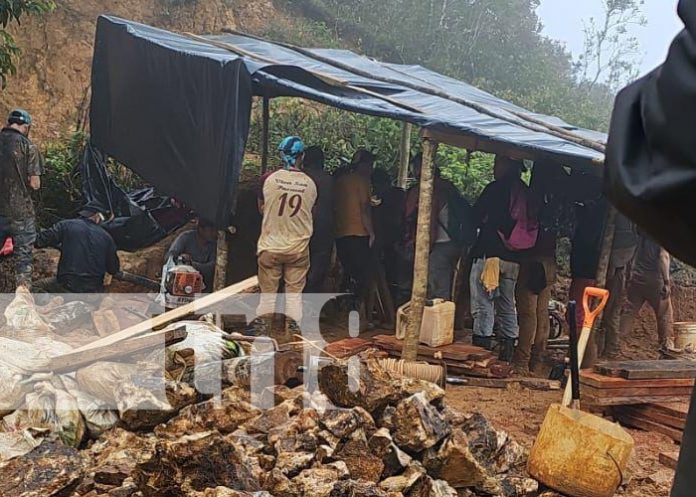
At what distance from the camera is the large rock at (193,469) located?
372cm

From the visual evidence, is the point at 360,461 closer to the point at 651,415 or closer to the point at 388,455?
the point at 388,455

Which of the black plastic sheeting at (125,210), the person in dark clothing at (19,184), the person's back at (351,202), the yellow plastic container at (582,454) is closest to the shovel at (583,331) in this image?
the yellow plastic container at (582,454)

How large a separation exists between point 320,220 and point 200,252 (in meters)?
1.35

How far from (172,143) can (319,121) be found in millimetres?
8072

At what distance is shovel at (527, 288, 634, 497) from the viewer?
4340mm

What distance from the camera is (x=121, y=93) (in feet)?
30.4

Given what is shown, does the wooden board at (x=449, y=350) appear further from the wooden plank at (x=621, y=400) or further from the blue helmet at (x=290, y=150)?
the blue helmet at (x=290, y=150)

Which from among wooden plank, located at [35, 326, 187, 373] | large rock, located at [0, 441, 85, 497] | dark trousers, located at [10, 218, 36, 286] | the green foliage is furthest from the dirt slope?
large rock, located at [0, 441, 85, 497]

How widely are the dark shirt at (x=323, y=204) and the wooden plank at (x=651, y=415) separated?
360 centimetres

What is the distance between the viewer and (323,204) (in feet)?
27.3

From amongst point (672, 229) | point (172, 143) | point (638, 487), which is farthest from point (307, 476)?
point (172, 143)

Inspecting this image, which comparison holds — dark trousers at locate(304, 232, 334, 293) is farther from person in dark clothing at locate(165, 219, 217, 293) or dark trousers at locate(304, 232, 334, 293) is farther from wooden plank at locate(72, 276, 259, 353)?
wooden plank at locate(72, 276, 259, 353)

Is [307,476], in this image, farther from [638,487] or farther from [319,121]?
[319,121]

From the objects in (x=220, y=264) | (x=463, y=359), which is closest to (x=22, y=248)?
(x=220, y=264)
